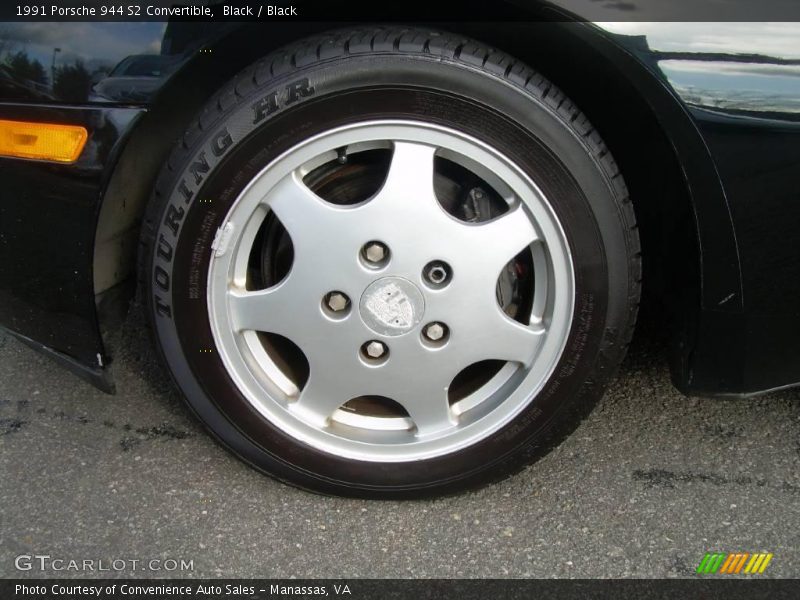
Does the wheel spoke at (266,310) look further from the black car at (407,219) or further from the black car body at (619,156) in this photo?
the black car body at (619,156)

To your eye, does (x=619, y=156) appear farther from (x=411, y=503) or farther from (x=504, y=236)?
(x=411, y=503)

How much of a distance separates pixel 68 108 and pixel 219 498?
3.11 feet

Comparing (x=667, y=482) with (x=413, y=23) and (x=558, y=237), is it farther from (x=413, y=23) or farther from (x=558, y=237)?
(x=413, y=23)

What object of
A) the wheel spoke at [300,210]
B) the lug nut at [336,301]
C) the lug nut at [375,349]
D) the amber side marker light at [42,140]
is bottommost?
the lug nut at [375,349]

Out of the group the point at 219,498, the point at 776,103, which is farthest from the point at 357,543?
the point at 776,103

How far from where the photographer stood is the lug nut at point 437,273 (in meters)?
1.75

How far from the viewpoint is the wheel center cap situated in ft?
5.73

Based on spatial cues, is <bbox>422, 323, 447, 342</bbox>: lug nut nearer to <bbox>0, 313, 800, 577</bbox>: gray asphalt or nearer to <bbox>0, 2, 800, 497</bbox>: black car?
<bbox>0, 2, 800, 497</bbox>: black car

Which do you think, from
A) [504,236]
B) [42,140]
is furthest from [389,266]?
[42,140]

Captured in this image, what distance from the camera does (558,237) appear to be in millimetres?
1732

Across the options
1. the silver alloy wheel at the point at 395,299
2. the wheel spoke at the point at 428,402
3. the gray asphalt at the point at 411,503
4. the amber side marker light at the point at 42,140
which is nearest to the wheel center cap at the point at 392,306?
the silver alloy wheel at the point at 395,299

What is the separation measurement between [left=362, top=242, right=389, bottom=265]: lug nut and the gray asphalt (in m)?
0.62

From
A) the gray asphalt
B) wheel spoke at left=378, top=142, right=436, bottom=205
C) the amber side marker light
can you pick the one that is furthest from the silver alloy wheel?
the amber side marker light

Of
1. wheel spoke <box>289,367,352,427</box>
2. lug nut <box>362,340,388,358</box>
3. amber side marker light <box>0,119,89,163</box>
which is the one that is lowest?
wheel spoke <box>289,367,352,427</box>
